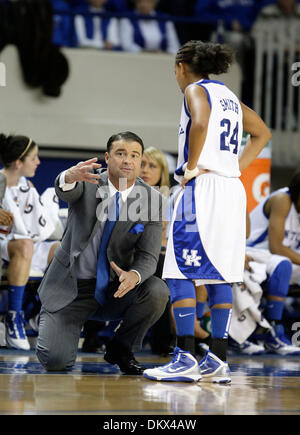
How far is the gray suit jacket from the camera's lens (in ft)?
10.4

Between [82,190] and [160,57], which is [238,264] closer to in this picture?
[82,190]

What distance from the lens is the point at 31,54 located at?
661 cm

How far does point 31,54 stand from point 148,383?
442 centimetres

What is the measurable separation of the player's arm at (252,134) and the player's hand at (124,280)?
660 millimetres

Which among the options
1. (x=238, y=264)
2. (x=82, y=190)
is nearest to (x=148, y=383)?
(x=238, y=264)

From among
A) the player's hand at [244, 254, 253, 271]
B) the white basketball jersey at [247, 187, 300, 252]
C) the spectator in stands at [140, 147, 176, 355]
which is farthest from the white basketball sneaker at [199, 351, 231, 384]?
the white basketball jersey at [247, 187, 300, 252]

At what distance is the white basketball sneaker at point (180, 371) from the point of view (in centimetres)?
292

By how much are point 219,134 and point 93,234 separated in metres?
0.67

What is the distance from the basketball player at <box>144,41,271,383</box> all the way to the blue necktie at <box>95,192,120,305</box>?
0.96ft

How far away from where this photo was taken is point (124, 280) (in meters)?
3.06

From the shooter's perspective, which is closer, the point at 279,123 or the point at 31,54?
the point at 31,54

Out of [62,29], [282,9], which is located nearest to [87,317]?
[62,29]

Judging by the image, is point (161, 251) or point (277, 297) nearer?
point (161, 251)

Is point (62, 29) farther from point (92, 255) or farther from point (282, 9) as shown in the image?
point (92, 255)
